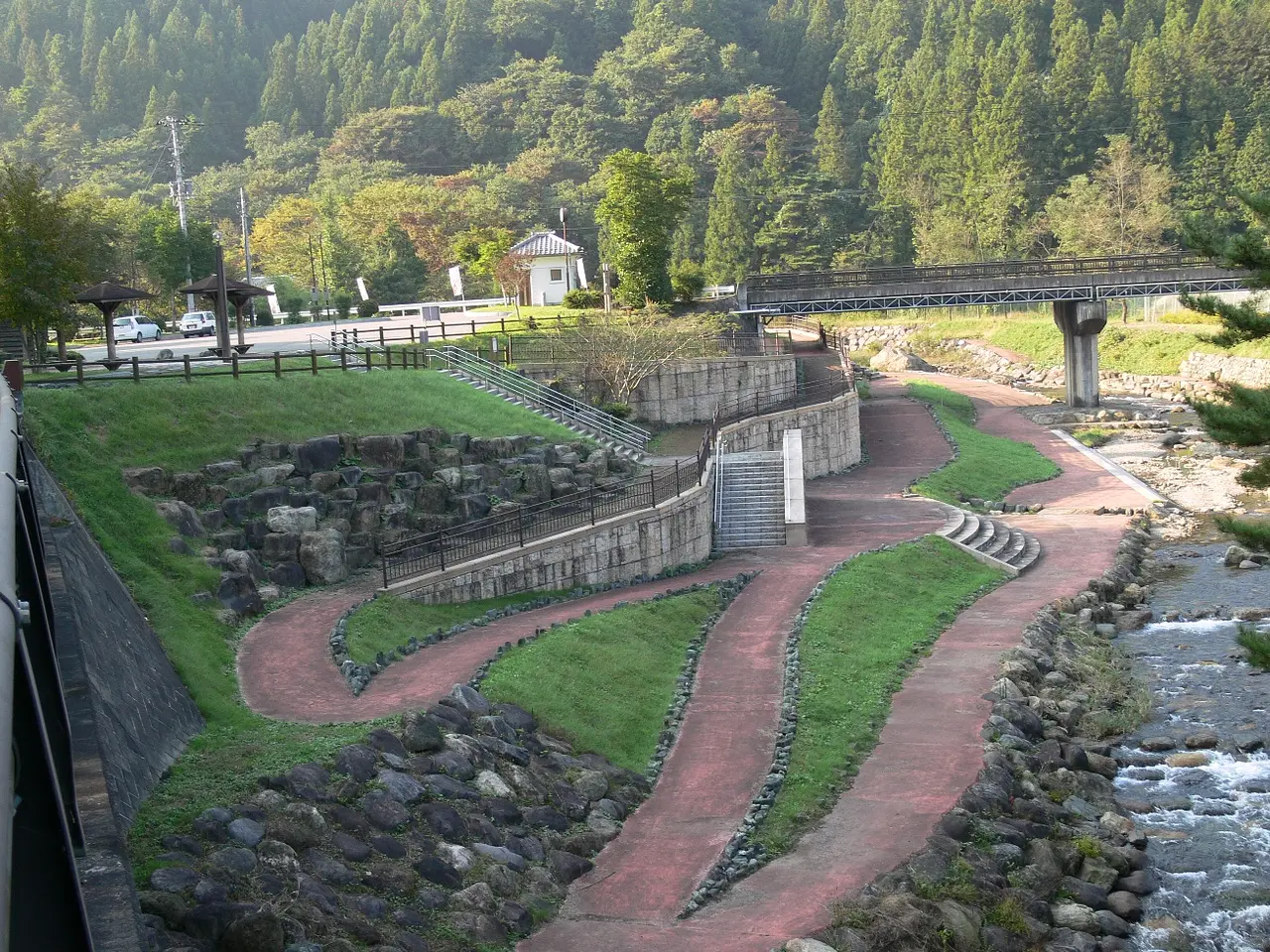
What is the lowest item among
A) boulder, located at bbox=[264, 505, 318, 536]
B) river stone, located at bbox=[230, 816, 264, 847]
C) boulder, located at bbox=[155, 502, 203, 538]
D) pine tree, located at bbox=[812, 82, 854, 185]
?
river stone, located at bbox=[230, 816, 264, 847]

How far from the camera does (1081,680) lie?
26875 mm

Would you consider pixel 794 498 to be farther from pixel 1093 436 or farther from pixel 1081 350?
pixel 1081 350

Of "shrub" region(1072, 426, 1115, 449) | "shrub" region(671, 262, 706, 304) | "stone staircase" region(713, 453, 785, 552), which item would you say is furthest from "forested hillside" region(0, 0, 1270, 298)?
"stone staircase" region(713, 453, 785, 552)

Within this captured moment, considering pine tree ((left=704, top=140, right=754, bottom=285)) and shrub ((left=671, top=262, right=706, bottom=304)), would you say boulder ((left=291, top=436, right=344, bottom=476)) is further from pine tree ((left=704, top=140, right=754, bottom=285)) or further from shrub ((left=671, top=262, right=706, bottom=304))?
pine tree ((left=704, top=140, right=754, bottom=285))

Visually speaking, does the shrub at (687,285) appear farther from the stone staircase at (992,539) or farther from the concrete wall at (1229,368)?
the concrete wall at (1229,368)

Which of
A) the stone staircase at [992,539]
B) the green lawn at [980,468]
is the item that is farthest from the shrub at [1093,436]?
the stone staircase at [992,539]

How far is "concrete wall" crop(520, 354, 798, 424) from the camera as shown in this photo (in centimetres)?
4941

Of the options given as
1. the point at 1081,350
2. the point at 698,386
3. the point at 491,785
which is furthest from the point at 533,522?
the point at 1081,350

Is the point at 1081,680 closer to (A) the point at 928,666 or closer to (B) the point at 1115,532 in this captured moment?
(A) the point at 928,666

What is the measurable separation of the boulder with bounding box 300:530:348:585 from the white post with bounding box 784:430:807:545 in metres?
13.5

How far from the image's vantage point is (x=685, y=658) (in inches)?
994

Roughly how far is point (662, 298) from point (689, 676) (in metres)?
38.0

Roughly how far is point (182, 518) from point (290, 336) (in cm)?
2778

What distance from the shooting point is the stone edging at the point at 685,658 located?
2076cm
